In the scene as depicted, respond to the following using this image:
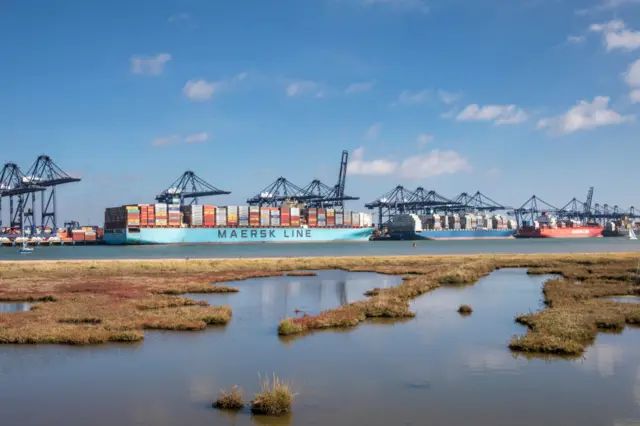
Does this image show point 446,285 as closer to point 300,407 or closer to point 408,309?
point 408,309

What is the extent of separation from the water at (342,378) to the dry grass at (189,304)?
31.8 inches

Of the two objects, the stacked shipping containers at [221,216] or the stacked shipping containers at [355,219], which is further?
the stacked shipping containers at [355,219]

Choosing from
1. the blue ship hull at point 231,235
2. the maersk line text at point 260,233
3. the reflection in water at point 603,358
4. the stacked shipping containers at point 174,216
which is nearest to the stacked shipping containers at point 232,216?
the blue ship hull at point 231,235

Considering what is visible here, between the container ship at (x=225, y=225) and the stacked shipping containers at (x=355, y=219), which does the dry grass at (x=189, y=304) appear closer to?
the container ship at (x=225, y=225)

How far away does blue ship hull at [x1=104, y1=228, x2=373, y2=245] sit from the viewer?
130 meters

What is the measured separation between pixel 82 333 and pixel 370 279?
2605 cm

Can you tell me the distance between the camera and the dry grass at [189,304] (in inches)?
726

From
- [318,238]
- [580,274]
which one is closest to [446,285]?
[580,274]

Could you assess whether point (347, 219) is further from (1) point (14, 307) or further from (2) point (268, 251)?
(1) point (14, 307)

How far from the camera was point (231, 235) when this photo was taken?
470 ft

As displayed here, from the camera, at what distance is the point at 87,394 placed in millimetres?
12828

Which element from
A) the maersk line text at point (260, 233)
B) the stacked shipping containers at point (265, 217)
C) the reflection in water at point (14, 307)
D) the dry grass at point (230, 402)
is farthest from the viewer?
the stacked shipping containers at point (265, 217)

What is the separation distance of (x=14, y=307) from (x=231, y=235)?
383 ft

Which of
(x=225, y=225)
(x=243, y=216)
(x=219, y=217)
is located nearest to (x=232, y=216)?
(x=243, y=216)
